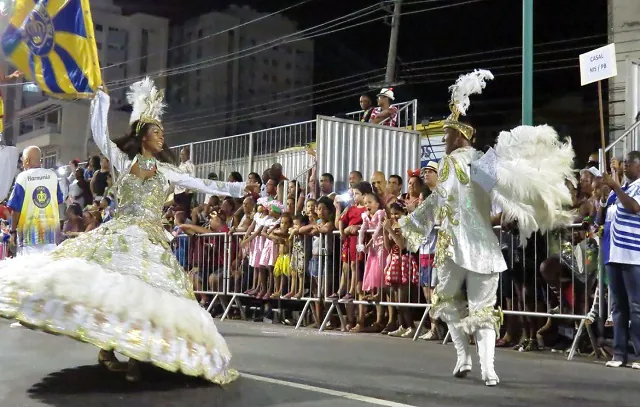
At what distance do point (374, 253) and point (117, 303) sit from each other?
525 cm

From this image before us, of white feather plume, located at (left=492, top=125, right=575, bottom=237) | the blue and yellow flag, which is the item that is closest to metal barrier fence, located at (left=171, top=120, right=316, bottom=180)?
the blue and yellow flag

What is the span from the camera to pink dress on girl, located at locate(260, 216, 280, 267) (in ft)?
36.3

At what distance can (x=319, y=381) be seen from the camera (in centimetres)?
558

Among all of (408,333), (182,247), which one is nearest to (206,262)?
(182,247)

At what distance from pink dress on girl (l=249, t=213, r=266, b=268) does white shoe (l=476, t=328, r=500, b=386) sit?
6089 millimetres

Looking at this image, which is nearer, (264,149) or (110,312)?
(110,312)

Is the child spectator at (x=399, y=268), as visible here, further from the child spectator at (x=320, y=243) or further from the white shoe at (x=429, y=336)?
the child spectator at (x=320, y=243)

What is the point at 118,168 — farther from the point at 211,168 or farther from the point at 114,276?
the point at 211,168

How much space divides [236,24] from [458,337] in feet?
85.2

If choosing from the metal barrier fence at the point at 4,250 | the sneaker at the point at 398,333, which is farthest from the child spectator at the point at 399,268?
the metal barrier fence at the point at 4,250

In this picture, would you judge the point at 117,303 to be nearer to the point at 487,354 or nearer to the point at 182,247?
the point at 487,354

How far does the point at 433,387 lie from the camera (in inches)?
214

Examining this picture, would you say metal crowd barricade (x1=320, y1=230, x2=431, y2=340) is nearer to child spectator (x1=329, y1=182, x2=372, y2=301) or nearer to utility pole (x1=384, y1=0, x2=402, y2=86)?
child spectator (x1=329, y1=182, x2=372, y2=301)

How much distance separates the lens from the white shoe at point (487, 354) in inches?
216
